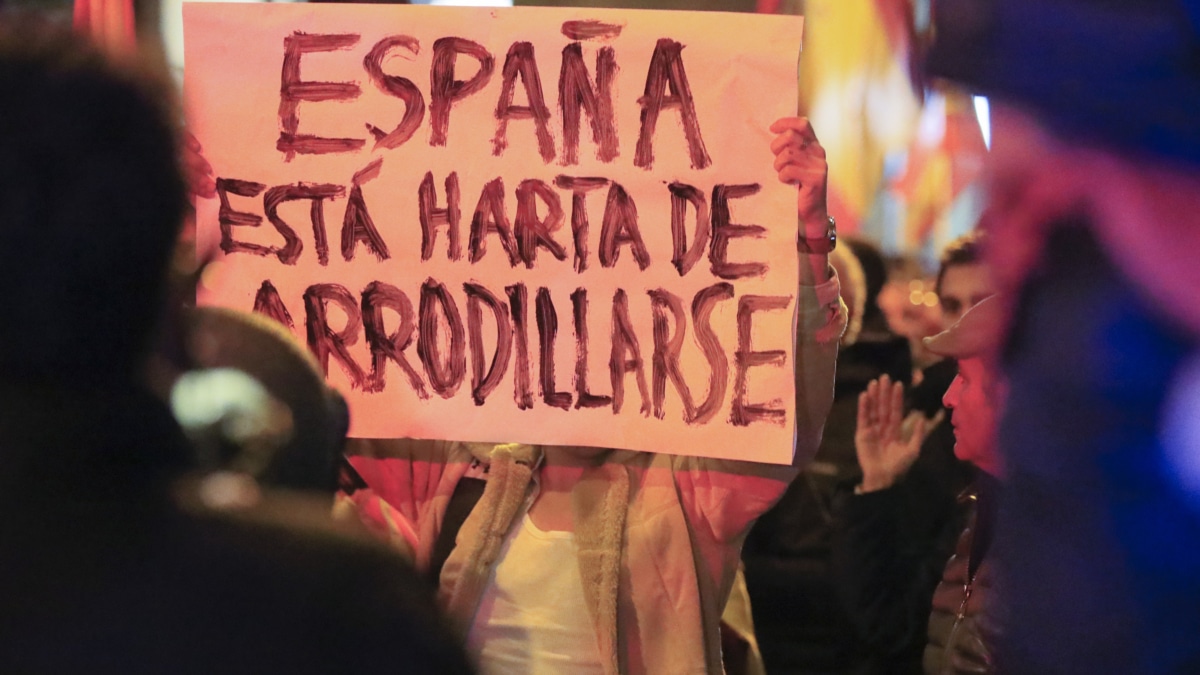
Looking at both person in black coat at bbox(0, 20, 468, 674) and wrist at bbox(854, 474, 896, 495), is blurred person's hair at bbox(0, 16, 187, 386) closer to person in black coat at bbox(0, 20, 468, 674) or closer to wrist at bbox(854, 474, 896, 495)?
Result: person in black coat at bbox(0, 20, 468, 674)

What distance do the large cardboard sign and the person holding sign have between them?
0.22ft

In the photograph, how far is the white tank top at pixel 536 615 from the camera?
157cm

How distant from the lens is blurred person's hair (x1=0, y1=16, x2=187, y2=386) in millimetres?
652

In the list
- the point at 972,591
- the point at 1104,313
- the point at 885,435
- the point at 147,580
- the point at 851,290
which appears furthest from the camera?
the point at 851,290

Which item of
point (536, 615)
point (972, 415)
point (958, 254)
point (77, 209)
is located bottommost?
point (536, 615)

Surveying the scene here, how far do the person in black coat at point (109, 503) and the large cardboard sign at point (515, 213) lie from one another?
908 millimetres

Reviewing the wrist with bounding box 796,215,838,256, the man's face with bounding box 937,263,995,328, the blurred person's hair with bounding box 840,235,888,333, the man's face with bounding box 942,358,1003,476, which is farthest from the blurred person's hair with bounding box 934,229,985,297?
the wrist with bounding box 796,215,838,256

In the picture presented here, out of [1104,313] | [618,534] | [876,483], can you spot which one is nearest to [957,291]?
[876,483]

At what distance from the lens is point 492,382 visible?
159 cm

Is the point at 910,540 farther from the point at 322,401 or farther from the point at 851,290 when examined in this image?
the point at 322,401

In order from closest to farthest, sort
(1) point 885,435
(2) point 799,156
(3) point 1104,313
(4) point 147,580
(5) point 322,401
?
(4) point 147,580 < (3) point 1104,313 < (5) point 322,401 < (2) point 799,156 < (1) point 885,435

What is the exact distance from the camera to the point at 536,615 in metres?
1.60

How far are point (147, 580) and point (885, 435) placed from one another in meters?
2.00

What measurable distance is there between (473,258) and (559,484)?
1.27 ft
